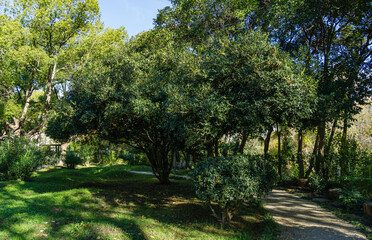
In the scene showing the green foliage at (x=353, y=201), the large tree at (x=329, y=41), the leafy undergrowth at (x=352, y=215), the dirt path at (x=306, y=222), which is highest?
the large tree at (x=329, y=41)

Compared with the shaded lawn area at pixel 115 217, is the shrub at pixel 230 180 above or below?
above

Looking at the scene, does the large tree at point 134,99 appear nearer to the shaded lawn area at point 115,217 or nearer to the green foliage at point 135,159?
the shaded lawn area at point 115,217

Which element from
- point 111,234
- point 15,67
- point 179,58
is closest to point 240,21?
point 179,58

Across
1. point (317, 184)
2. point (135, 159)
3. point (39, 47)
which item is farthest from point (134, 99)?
point (135, 159)

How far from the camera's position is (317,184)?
10695mm

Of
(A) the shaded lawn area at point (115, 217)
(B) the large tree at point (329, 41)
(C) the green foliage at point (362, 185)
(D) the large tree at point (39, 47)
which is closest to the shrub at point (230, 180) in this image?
(A) the shaded lawn area at point (115, 217)

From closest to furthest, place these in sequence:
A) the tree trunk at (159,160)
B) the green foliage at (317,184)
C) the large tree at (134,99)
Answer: the large tree at (134,99)
the tree trunk at (159,160)
the green foliage at (317,184)

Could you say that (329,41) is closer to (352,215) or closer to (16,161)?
(352,215)

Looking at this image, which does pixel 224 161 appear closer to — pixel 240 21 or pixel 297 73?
pixel 297 73

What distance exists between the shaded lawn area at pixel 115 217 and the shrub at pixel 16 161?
1694mm

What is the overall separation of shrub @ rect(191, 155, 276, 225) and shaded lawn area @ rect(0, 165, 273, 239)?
829mm

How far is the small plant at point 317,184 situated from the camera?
10.7m

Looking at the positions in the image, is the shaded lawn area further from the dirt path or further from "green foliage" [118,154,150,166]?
"green foliage" [118,154,150,166]

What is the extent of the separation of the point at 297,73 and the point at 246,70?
1565 mm
